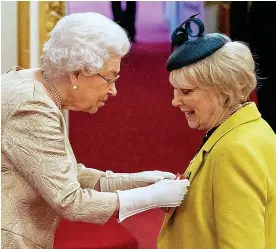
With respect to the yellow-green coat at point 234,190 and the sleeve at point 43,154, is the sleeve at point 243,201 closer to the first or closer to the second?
the yellow-green coat at point 234,190

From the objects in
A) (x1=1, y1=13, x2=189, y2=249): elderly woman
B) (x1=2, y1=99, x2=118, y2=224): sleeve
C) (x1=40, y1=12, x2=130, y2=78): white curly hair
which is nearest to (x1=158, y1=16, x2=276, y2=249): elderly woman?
(x1=1, y1=13, x2=189, y2=249): elderly woman

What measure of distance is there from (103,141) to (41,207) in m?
2.14

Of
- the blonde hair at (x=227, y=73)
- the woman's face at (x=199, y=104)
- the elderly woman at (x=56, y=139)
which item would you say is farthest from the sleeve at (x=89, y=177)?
the blonde hair at (x=227, y=73)

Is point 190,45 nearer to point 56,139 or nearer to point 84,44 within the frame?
point 84,44

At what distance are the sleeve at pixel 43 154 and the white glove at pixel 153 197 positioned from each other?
0.14 meters

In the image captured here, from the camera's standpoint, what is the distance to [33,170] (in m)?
1.77

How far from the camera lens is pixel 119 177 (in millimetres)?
2240

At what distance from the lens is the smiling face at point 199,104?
1.88 meters

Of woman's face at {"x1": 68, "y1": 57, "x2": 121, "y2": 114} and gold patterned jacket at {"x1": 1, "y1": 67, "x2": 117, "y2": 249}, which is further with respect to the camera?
woman's face at {"x1": 68, "y1": 57, "x2": 121, "y2": 114}

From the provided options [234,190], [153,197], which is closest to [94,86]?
[153,197]

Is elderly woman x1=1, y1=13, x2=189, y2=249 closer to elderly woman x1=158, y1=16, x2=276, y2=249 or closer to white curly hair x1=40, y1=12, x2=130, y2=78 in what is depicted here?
white curly hair x1=40, y1=12, x2=130, y2=78

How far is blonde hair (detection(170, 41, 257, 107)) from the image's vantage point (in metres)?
1.81

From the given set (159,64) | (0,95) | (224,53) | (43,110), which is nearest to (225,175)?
(224,53)

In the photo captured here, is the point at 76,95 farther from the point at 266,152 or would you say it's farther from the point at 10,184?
the point at 266,152
